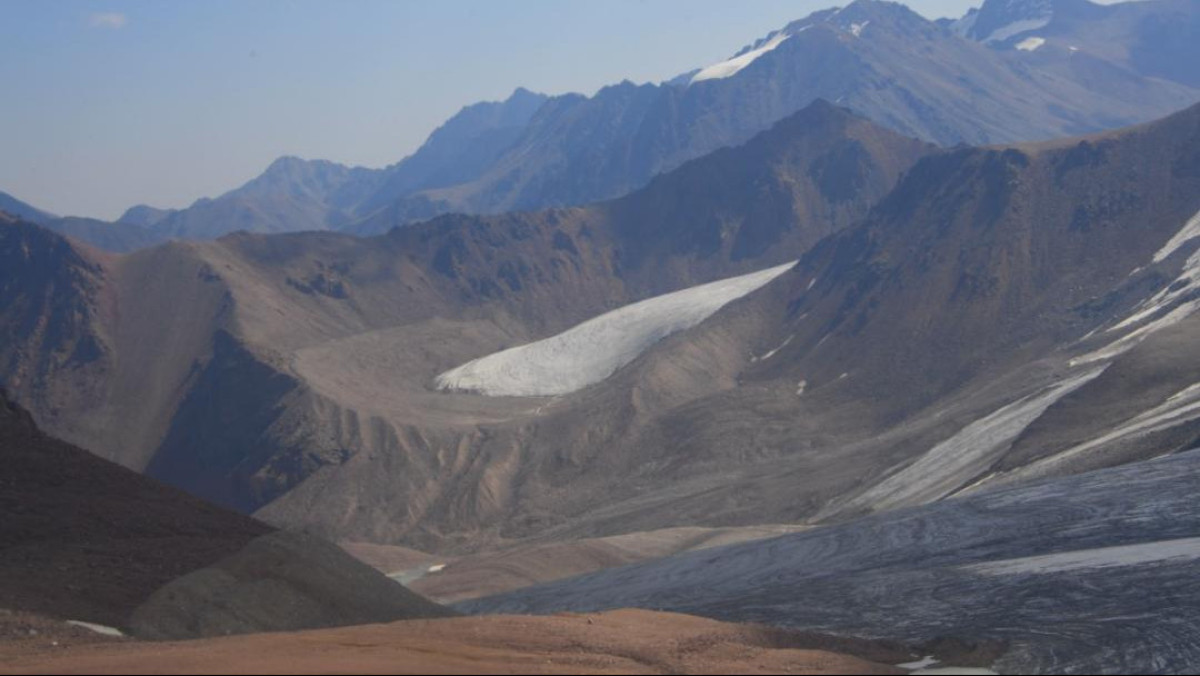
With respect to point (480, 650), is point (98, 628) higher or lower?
higher

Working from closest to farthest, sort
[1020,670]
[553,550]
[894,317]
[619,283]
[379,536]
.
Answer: [1020,670] < [553,550] < [379,536] < [894,317] < [619,283]

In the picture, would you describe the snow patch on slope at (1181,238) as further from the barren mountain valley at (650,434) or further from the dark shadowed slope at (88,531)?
the dark shadowed slope at (88,531)

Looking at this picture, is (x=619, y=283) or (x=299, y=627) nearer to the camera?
(x=299, y=627)

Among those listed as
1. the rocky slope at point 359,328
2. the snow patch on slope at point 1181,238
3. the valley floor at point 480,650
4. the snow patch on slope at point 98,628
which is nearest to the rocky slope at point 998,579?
the valley floor at point 480,650

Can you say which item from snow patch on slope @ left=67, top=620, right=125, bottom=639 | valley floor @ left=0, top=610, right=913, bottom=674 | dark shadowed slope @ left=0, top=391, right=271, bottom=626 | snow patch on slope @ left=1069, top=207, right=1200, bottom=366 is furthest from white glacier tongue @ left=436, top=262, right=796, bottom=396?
valley floor @ left=0, top=610, right=913, bottom=674

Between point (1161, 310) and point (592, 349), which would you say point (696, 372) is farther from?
point (1161, 310)

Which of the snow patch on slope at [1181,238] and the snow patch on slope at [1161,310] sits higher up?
the snow patch on slope at [1181,238]

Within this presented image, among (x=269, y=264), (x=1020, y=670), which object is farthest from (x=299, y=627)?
(x=269, y=264)

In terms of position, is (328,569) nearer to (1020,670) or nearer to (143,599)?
(143,599)

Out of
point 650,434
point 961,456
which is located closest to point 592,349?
point 650,434
